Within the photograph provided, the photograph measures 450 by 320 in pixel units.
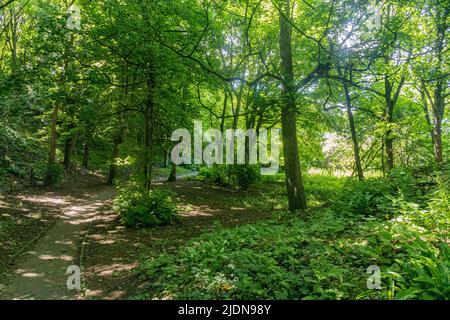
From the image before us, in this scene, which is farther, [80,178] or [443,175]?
[80,178]

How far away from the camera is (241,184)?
19234mm

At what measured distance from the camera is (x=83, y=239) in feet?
31.0

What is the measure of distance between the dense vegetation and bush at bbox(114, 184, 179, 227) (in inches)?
2.1

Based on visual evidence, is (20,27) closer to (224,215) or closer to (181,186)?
(181,186)

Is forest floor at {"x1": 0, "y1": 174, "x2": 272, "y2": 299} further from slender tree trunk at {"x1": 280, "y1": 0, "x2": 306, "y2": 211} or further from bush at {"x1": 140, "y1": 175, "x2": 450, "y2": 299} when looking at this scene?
slender tree trunk at {"x1": 280, "y1": 0, "x2": 306, "y2": 211}

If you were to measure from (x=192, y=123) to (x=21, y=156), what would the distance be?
1146 cm

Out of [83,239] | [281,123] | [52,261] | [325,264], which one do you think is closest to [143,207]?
[83,239]

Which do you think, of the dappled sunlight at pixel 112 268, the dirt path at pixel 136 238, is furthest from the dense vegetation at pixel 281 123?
the dappled sunlight at pixel 112 268

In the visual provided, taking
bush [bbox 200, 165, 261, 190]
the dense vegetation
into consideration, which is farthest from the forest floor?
bush [bbox 200, 165, 261, 190]

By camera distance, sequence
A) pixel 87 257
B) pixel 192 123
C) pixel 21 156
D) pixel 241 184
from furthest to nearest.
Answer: pixel 241 184 → pixel 21 156 → pixel 192 123 → pixel 87 257

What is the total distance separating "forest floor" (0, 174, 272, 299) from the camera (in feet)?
20.6

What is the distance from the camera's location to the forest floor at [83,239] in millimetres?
6273

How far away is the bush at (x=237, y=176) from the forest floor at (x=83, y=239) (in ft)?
9.28
